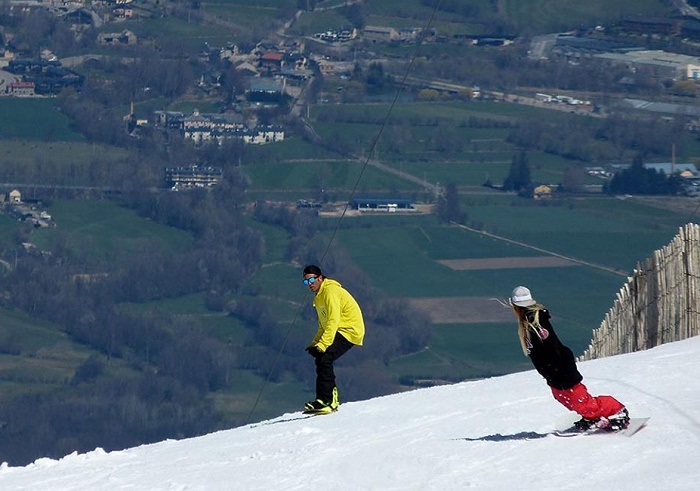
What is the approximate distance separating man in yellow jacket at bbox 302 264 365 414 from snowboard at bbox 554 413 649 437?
6.39 ft

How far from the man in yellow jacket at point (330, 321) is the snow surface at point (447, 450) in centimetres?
41

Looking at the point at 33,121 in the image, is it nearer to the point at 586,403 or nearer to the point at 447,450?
the point at 447,450

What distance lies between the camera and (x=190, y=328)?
163 ft

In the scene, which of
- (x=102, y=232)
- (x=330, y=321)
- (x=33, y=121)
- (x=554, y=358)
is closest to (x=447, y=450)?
(x=554, y=358)

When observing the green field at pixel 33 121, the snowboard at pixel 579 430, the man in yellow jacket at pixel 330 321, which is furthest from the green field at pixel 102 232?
the snowboard at pixel 579 430

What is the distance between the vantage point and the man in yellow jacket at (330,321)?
11227mm

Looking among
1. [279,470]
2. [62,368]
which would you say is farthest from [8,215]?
[279,470]

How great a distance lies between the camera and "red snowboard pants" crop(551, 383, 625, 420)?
30.8 ft

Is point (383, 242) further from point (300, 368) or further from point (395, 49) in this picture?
point (395, 49)

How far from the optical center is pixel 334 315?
11.2 metres

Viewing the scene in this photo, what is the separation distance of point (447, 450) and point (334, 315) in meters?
1.74

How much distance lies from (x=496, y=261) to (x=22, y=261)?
1549 cm

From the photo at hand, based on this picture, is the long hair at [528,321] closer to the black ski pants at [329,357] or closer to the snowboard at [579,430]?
the snowboard at [579,430]

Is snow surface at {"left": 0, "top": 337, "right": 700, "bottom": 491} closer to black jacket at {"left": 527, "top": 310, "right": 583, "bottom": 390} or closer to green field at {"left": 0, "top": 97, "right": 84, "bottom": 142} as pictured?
black jacket at {"left": 527, "top": 310, "right": 583, "bottom": 390}
